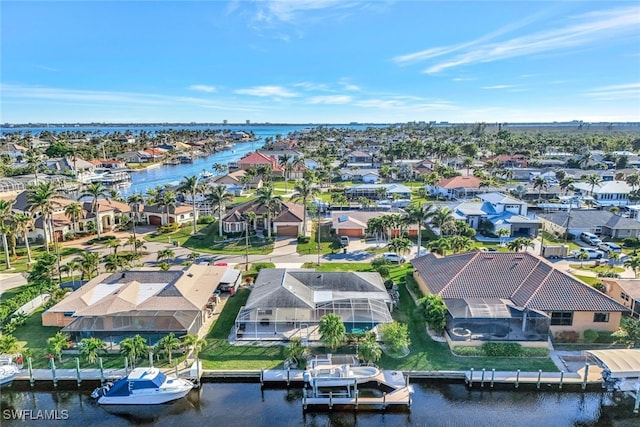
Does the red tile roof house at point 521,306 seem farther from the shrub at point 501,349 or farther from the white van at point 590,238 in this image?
the white van at point 590,238

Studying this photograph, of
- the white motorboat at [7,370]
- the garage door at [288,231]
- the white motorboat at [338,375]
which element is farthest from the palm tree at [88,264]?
the garage door at [288,231]

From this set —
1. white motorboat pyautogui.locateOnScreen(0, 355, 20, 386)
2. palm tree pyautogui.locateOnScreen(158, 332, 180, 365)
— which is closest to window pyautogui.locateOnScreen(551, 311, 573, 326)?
palm tree pyautogui.locateOnScreen(158, 332, 180, 365)

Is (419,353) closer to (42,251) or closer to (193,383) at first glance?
(193,383)

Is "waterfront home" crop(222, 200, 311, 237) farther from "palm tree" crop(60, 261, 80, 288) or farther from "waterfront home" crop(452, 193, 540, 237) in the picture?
"waterfront home" crop(452, 193, 540, 237)

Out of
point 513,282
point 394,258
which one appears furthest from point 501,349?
point 394,258

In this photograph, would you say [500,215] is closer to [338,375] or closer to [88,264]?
[338,375]

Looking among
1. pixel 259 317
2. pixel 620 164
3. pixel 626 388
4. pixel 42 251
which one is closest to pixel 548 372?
pixel 626 388
